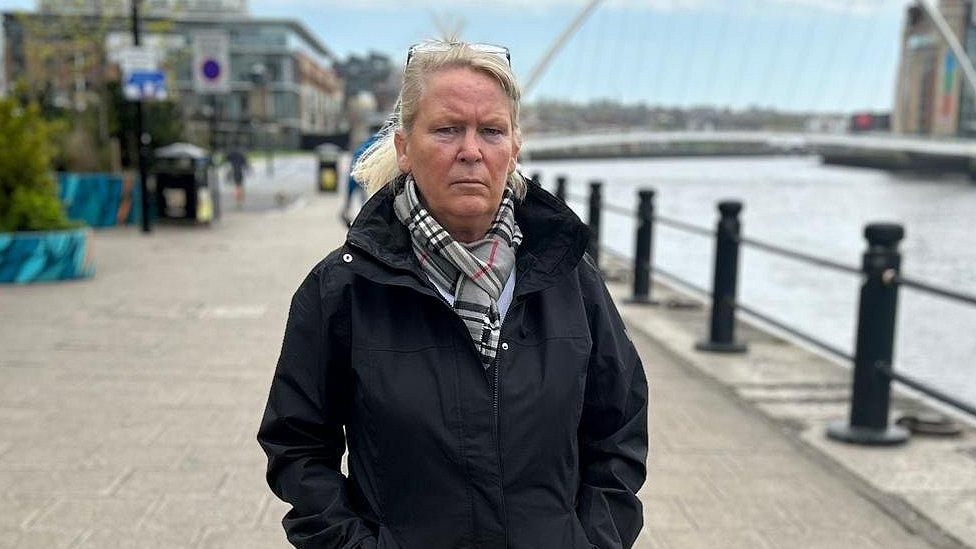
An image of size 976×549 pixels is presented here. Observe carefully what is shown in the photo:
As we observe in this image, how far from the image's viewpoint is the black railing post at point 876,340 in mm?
4973

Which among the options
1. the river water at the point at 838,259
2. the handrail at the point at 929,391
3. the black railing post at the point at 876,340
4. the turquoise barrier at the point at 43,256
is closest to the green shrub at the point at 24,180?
the turquoise barrier at the point at 43,256

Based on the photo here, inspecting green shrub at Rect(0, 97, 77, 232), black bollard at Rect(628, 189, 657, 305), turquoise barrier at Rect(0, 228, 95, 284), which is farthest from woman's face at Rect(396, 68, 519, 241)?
green shrub at Rect(0, 97, 77, 232)

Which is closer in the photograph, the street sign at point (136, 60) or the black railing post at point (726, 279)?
the black railing post at point (726, 279)

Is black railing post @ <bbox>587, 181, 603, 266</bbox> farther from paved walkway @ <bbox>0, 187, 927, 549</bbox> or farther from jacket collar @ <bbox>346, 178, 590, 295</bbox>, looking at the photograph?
jacket collar @ <bbox>346, 178, 590, 295</bbox>

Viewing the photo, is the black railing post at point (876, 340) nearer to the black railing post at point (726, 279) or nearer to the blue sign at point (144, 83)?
the black railing post at point (726, 279)

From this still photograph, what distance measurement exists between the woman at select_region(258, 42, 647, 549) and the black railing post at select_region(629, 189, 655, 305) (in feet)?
24.6

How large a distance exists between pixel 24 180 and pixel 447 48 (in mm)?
9751

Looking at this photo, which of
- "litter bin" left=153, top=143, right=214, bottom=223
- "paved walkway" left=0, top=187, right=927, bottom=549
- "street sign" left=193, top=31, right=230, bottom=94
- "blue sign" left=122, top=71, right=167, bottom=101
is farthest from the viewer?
"street sign" left=193, top=31, right=230, bottom=94

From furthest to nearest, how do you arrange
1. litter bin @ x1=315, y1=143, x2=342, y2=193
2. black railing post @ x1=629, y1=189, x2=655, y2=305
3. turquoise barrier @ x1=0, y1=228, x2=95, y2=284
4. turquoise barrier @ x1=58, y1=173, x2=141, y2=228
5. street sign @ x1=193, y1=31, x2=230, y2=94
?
litter bin @ x1=315, y1=143, x2=342, y2=193, street sign @ x1=193, y1=31, x2=230, y2=94, turquoise barrier @ x1=58, y1=173, x2=141, y2=228, turquoise barrier @ x1=0, y1=228, x2=95, y2=284, black railing post @ x1=629, y1=189, x2=655, y2=305

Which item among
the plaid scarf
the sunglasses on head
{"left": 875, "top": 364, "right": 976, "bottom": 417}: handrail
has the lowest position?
{"left": 875, "top": 364, "right": 976, "bottom": 417}: handrail

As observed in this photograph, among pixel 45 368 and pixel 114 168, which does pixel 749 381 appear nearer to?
pixel 45 368

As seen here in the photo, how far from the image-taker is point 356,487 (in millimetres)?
1927

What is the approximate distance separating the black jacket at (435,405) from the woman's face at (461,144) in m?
0.11

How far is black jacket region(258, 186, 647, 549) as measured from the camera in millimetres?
1764
